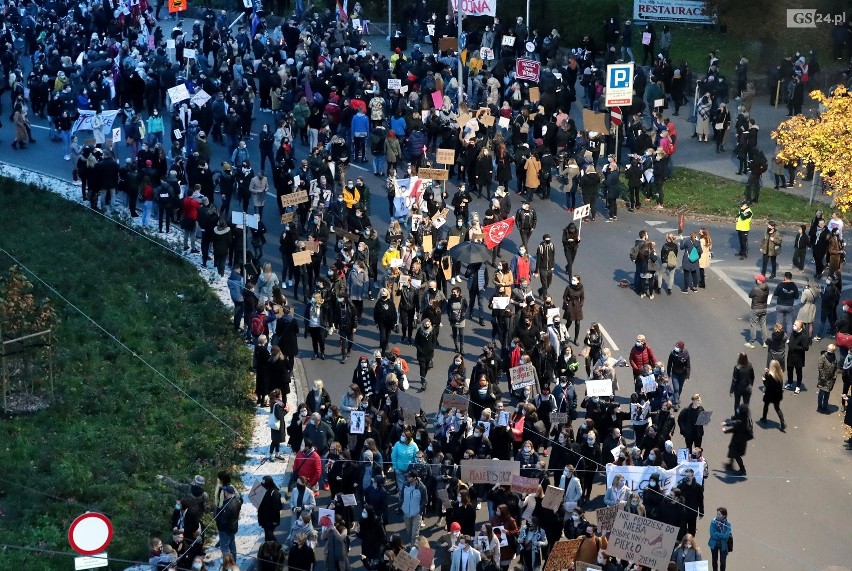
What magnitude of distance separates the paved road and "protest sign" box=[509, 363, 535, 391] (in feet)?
6.44

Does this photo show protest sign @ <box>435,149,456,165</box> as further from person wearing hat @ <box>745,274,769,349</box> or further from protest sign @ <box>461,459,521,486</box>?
protest sign @ <box>461,459,521,486</box>

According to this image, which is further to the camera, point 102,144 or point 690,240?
point 102,144

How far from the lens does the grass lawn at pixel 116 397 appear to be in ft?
87.5

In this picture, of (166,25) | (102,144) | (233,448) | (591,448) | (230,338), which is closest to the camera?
(591,448)

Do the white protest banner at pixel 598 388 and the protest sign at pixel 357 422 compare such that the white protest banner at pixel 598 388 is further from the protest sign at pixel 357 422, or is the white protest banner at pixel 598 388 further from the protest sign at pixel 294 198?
the protest sign at pixel 294 198

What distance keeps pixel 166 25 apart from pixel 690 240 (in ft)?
92.1

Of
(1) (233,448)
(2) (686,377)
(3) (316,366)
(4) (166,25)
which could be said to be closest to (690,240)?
(2) (686,377)

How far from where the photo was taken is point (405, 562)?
23.1 metres

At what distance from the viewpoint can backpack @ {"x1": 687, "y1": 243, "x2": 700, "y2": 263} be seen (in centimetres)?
3419

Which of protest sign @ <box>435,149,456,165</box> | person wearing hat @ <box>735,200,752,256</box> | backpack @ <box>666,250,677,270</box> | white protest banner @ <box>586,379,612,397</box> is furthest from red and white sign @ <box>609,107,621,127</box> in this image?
white protest banner @ <box>586,379,612,397</box>

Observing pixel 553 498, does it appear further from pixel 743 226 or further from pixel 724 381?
pixel 743 226

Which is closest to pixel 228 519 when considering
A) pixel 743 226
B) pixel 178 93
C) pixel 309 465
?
pixel 309 465

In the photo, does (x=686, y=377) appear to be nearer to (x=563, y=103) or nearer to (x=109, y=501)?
(x=109, y=501)

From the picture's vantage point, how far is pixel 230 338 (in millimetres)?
32844
